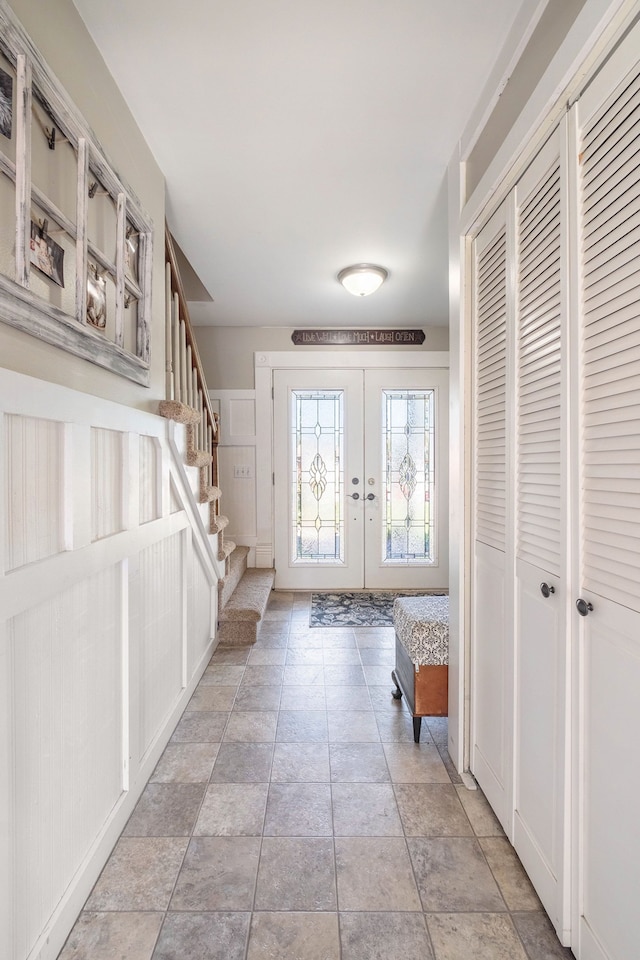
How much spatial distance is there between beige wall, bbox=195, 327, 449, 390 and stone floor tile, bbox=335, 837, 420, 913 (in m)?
3.51

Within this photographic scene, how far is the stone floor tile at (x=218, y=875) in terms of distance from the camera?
123 cm

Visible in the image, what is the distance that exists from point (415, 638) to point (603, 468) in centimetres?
122

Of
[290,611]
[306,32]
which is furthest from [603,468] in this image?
[290,611]

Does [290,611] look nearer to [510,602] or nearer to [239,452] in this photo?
[239,452]

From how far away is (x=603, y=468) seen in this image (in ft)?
3.16

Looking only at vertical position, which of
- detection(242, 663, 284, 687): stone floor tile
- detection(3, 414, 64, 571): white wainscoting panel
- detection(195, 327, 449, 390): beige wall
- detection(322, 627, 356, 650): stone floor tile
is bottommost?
detection(242, 663, 284, 687): stone floor tile

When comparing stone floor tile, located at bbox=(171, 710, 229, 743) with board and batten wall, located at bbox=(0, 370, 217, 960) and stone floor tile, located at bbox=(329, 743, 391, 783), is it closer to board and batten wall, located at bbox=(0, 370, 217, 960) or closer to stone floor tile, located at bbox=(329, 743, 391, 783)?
board and batten wall, located at bbox=(0, 370, 217, 960)

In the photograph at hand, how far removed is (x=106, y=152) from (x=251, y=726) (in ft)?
7.52

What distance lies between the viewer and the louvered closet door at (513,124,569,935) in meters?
1.11

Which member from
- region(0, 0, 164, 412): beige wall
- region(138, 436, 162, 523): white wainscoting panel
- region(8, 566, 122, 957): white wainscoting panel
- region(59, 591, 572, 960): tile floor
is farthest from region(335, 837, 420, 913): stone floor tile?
region(0, 0, 164, 412): beige wall

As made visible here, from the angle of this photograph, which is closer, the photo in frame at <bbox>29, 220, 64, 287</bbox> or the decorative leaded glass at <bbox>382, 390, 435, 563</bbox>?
the photo in frame at <bbox>29, 220, 64, 287</bbox>

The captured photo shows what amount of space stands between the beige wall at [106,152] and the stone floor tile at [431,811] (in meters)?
1.73

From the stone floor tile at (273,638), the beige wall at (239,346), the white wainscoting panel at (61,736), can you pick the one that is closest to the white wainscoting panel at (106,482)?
the white wainscoting panel at (61,736)

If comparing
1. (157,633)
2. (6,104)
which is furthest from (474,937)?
(6,104)
